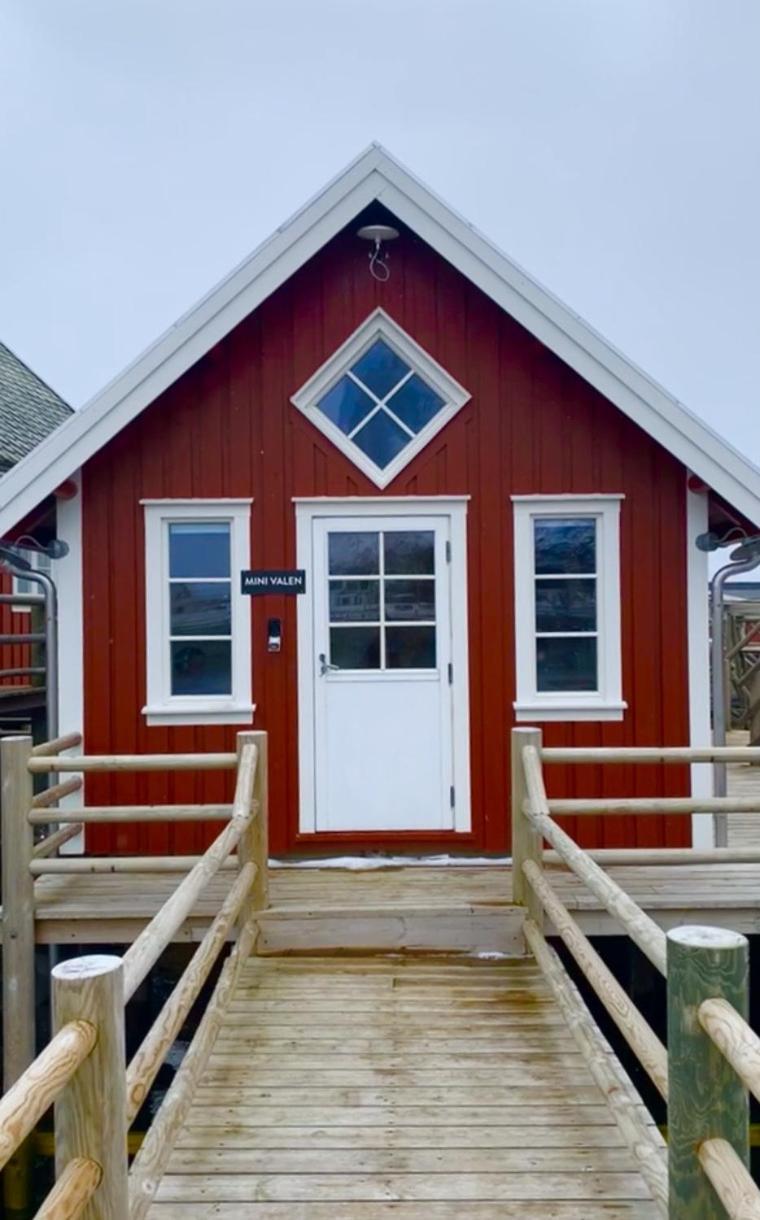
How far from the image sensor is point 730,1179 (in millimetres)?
1930

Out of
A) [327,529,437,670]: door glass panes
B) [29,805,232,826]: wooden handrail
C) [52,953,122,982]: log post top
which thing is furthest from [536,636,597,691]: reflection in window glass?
[52,953,122,982]: log post top

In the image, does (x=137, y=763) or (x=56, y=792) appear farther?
(x=56, y=792)

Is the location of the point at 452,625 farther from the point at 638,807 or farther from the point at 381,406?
the point at 638,807

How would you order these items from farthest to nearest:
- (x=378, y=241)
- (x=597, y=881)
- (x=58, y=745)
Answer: (x=378, y=241)
(x=58, y=745)
(x=597, y=881)

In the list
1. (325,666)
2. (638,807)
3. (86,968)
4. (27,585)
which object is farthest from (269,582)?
(27,585)

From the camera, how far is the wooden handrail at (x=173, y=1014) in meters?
2.53

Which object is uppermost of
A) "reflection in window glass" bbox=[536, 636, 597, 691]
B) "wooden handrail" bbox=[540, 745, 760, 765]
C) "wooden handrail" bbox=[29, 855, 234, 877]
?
"reflection in window glass" bbox=[536, 636, 597, 691]

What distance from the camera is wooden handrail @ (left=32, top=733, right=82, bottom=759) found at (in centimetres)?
529

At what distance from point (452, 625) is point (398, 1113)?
3.27m

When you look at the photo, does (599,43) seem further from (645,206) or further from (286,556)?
(286,556)

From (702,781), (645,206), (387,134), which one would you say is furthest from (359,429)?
(387,134)

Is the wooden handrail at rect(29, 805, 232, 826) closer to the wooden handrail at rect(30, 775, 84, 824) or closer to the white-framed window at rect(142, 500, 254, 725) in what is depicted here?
the wooden handrail at rect(30, 775, 84, 824)

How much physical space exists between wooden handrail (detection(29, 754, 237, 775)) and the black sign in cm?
148

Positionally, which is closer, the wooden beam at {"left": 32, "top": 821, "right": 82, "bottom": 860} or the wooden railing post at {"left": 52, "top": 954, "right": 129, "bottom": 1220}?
the wooden railing post at {"left": 52, "top": 954, "right": 129, "bottom": 1220}
